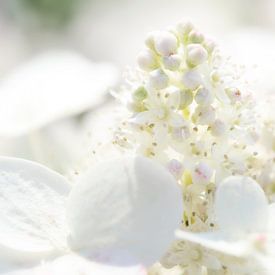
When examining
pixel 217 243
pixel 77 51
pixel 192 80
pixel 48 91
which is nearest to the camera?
pixel 217 243

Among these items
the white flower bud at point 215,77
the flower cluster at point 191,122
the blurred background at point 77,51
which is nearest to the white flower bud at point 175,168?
the flower cluster at point 191,122

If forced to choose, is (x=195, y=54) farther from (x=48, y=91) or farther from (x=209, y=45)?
(x=48, y=91)

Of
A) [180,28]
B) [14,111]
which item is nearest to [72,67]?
[14,111]

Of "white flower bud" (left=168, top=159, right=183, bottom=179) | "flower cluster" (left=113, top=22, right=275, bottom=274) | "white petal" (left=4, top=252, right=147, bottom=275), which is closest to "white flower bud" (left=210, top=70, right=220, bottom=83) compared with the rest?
"flower cluster" (left=113, top=22, right=275, bottom=274)

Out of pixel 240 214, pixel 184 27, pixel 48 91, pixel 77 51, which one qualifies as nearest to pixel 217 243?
pixel 240 214

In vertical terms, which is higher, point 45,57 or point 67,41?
point 45,57

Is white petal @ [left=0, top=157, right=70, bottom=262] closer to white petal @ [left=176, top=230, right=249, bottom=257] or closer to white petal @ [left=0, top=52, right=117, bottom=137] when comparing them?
white petal @ [left=176, top=230, right=249, bottom=257]

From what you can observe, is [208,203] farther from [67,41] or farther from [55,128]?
[67,41]
